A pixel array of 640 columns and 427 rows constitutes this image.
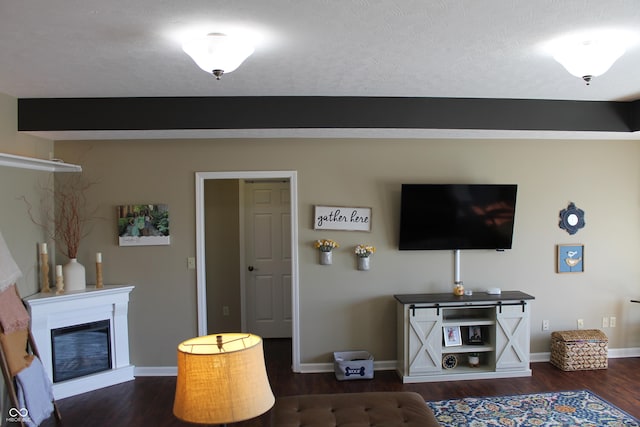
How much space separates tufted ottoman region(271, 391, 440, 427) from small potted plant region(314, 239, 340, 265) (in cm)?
190

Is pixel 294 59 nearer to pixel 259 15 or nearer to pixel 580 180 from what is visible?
pixel 259 15

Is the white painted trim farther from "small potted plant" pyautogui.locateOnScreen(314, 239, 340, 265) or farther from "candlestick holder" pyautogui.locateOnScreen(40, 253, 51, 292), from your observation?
"small potted plant" pyautogui.locateOnScreen(314, 239, 340, 265)

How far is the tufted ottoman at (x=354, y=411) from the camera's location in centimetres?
270

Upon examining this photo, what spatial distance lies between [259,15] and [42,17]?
41.3 inches

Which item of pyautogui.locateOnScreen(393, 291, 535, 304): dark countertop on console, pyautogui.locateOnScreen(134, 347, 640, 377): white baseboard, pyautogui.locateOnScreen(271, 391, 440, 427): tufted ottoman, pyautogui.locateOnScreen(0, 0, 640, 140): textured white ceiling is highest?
pyautogui.locateOnScreen(0, 0, 640, 140): textured white ceiling

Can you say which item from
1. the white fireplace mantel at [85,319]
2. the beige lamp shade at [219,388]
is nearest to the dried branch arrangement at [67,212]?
the white fireplace mantel at [85,319]

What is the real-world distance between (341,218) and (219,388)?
3224mm

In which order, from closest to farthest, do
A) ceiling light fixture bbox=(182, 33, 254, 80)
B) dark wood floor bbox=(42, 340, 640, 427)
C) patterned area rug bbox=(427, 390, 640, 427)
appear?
ceiling light fixture bbox=(182, 33, 254, 80) < patterned area rug bbox=(427, 390, 640, 427) < dark wood floor bbox=(42, 340, 640, 427)

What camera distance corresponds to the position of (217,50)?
260cm

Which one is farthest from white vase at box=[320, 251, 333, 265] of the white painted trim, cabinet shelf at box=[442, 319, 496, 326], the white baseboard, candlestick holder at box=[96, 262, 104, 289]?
candlestick holder at box=[96, 262, 104, 289]

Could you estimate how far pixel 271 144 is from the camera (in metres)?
4.79

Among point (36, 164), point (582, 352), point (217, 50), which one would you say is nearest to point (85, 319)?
point (36, 164)

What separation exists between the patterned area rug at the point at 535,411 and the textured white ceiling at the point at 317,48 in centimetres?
257

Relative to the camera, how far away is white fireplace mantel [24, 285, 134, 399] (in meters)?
4.17
